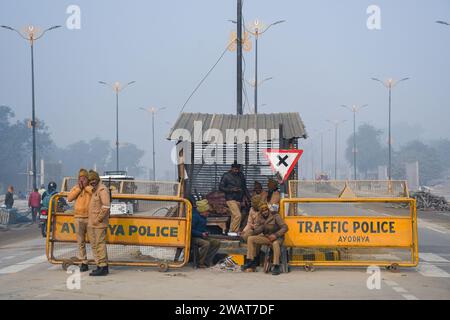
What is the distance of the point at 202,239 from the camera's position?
13797 mm

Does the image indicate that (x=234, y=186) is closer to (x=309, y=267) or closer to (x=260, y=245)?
(x=260, y=245)

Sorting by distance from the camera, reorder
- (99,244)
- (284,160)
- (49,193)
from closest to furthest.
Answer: (99,244) → (284,160) → (49,193)

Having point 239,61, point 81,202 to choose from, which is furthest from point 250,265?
point 239,61

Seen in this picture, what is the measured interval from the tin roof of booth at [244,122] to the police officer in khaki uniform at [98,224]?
4.40 metres

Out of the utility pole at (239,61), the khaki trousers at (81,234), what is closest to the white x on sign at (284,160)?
the khaki trousers at (81,234)

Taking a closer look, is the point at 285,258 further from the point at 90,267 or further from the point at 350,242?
the point at 90,267

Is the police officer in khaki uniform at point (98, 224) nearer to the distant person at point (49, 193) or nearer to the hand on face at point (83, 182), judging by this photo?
the hand on face at point (83, 182)

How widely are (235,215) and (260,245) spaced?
7.53 feet

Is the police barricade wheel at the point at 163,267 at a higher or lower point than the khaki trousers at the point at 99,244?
lower

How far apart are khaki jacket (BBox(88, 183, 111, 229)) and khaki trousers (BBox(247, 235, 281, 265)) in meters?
2.69

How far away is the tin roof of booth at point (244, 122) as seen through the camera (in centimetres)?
1725

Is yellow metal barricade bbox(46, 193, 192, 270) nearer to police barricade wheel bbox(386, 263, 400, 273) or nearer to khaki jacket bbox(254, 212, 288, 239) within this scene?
khaki jacket bbox(254, 212, 288, 239)

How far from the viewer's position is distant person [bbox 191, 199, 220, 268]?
1376 cm
